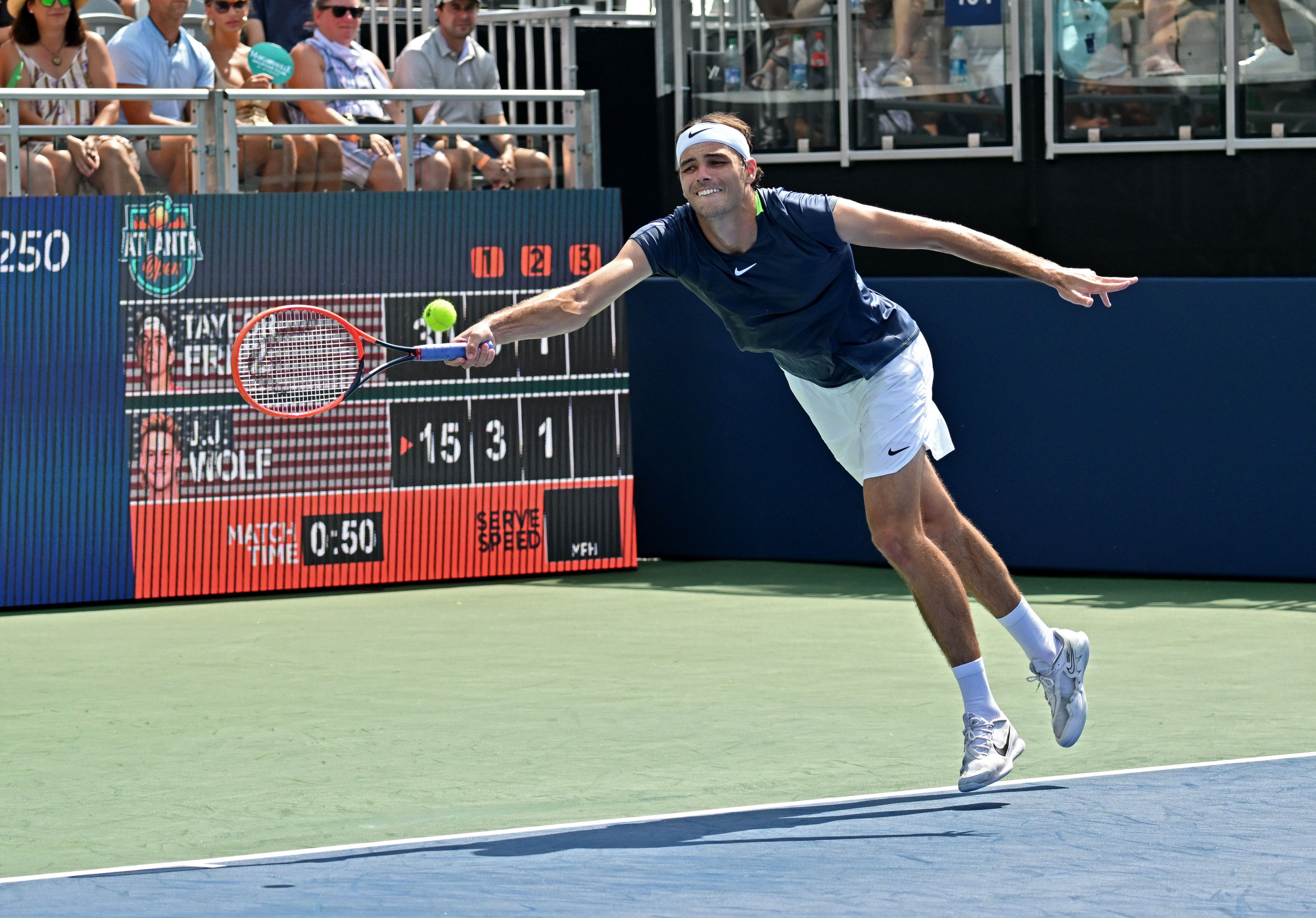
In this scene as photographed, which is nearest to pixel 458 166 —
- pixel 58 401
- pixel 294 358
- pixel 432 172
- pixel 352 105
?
pixel 432 172

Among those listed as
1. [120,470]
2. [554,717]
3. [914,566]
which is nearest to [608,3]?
[120,470]

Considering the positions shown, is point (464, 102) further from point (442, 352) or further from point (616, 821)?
point (616, 821)

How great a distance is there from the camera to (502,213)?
34.5ft

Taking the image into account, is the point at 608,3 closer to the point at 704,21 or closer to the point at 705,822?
the point at 704,21

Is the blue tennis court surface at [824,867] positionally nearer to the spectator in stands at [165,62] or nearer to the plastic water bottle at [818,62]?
the spectator in stands at [165,62]

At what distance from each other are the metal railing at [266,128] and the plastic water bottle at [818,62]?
1.36m

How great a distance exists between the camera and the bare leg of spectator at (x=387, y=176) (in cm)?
1045

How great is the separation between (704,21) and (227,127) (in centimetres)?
314

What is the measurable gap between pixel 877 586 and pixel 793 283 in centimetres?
478

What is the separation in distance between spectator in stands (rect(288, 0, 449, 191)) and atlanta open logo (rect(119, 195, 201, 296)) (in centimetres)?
95

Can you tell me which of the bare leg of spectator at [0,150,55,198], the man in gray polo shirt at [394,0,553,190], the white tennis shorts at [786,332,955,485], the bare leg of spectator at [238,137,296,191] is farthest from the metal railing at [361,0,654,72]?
the white tennis shorts at [786,332,955,485]

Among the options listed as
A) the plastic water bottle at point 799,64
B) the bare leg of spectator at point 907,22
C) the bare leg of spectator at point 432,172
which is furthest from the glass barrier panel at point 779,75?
the bare leg of spectator at point 432,172

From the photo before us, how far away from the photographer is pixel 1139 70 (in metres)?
10.6

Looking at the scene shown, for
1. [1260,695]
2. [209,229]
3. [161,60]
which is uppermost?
[161,60]
